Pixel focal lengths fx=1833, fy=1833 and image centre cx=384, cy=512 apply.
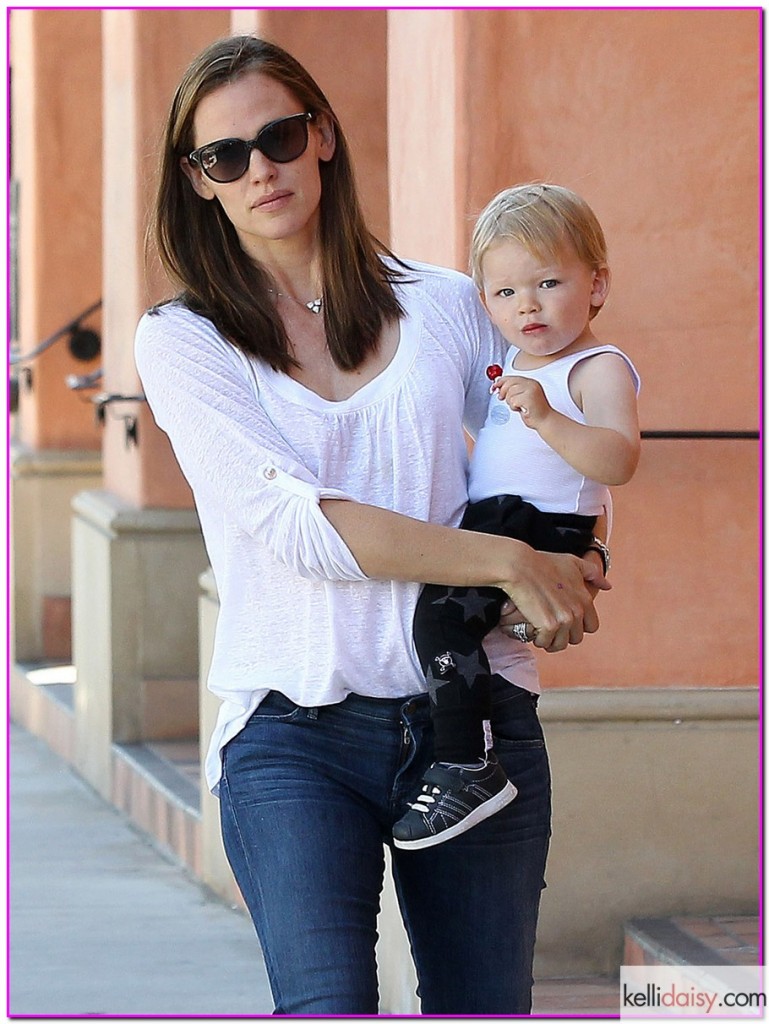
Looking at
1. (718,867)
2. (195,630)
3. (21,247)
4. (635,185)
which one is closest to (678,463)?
(635,185)

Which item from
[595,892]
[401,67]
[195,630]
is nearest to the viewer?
[595,892]

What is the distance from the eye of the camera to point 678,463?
4.84 metres

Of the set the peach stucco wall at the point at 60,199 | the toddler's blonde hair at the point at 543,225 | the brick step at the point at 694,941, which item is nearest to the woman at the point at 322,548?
the toddler's blonde hair at the point at 543,225

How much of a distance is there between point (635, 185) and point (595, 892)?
184 cm

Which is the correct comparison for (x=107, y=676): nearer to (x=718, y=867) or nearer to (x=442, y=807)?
(x=718, y=867)

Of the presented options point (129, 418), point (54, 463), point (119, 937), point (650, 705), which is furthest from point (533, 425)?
point (54, 463)

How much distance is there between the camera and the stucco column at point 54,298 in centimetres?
1052

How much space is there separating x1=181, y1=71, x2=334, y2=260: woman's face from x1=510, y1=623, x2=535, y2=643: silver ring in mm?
679

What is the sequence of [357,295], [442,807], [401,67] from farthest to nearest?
[401,67]
[357,295]
[442,807]

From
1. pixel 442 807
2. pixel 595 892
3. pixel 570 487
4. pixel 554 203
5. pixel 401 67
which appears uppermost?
pixel 401 67

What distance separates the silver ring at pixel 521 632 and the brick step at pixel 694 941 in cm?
195

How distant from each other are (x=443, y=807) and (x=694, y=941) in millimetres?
2182

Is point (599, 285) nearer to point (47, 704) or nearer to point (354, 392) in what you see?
point (354, 392)

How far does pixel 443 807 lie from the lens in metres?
2.58
